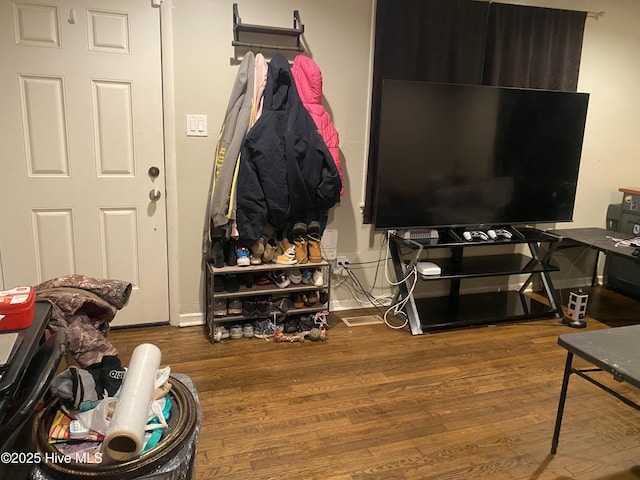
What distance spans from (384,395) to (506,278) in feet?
6.37

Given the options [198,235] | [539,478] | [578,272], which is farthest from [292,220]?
[578,272]

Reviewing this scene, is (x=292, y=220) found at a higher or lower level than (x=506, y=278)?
higher

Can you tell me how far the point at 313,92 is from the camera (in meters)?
3.00

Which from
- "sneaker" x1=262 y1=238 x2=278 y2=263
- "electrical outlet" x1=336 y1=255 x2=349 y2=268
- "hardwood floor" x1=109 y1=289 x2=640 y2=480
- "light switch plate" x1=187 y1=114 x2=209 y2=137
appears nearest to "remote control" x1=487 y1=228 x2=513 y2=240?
"hardwood floor" x1=109 y1=289 x2=640 y2=480

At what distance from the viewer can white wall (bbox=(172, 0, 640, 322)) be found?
2.92m

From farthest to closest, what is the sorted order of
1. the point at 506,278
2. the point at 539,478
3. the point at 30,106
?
the point at 506,278 → the point at 30,106 → the point at 539,478

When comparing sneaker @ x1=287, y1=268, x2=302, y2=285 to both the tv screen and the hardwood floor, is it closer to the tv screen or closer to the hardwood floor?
the hardwood floor

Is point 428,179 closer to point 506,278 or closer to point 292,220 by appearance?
point 292,220

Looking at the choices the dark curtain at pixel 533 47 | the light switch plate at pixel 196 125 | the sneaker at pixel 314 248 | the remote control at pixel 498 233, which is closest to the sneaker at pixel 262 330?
the sneaker at pixel 314 248

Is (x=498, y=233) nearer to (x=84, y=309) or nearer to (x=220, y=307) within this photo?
(x=220, y=307)

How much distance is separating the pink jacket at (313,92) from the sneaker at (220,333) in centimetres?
120

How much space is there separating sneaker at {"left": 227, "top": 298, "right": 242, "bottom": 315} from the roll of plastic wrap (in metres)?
1.57

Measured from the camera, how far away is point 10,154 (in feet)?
9.00

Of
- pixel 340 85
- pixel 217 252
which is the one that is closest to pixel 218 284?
pixel 217 252
